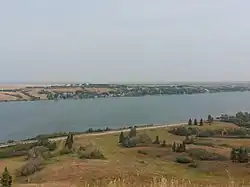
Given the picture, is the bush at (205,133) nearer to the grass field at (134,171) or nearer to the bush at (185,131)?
the bush at (185,131)

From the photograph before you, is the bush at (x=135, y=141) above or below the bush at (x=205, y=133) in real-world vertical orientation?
above

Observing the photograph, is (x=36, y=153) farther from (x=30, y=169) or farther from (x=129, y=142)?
(x=129, y=142)

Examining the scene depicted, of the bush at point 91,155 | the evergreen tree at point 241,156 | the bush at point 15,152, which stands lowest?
the bush at point 15,152

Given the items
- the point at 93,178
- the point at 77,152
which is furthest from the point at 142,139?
the point at 93,178

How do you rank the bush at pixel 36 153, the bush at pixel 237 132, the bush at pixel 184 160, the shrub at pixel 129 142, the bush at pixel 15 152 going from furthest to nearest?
the bush at pixel 237 132, the shrub at pixel 129 142, the bush at pixel 15 152, the bush at pixel 36 153, the bush at pixel 184 160

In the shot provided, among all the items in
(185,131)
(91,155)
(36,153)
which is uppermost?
(91,155)

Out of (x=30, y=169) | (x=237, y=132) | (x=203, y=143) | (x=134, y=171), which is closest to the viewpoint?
(x=134, y=171)

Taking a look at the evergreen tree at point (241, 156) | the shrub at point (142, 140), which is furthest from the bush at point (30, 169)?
the shrub at point (142, 140)

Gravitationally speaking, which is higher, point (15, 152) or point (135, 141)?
point (135, 141)

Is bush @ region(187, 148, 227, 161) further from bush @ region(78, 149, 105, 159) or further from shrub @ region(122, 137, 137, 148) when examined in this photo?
shrub @ region(122, 137, 137, 148)

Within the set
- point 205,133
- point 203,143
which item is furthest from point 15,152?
point 205,133

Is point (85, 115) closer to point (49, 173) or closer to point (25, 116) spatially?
point (25, 116)

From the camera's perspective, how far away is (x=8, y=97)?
133 metres

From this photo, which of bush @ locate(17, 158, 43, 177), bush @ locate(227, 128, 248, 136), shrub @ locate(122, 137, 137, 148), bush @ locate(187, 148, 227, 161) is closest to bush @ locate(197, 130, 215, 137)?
bush @ locate(227, 128, 248, 136)
